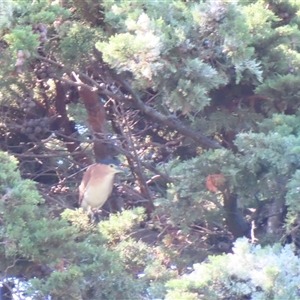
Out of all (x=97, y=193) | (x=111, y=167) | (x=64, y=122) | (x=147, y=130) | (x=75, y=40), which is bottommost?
(x=97, y=193)

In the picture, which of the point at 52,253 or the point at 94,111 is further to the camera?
the point at 94,111

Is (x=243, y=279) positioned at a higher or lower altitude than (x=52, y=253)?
lower

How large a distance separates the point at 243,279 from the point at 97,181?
1718mm

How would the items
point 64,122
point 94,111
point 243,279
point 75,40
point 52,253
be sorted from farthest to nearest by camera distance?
point 64,122, point 94,111, point 75,40, point 52,253, point 243,279

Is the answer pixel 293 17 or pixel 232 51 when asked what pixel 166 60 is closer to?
pixel 232 51

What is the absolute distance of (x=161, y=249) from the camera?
3373 millimetres

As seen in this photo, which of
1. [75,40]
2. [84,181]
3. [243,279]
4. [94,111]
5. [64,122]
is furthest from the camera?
[64,122]

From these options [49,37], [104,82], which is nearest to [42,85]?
[104,82]

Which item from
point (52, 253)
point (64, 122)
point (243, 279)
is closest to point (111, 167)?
point (64, 122)

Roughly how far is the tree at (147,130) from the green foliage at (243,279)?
0.93 ft

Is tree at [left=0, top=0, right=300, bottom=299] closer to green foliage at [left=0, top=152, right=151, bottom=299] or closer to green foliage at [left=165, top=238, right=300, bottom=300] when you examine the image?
green foliage at [left=0, top=152, right=151, bottom=299]

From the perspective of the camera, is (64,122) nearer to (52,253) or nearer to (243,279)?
(52,253)

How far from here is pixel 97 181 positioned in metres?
4.04

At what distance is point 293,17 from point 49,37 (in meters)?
1.43
